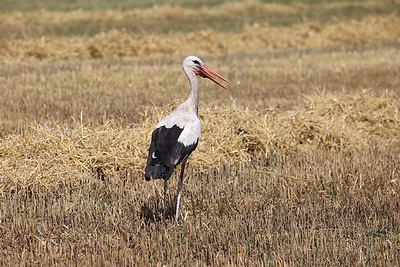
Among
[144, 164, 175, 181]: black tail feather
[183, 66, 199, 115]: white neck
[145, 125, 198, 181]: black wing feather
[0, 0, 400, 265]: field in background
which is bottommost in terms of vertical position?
[0, 0, 400, 265]: field in background

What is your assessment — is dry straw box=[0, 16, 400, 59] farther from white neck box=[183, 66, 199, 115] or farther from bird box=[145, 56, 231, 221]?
bird box=[145, 56, 231, 221]

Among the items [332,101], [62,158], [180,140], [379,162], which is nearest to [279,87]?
[332,101]

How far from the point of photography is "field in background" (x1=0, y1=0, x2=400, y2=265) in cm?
583

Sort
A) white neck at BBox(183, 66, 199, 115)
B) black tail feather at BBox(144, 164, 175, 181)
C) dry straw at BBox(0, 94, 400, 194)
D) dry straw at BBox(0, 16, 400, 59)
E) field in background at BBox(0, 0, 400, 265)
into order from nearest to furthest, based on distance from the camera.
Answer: field in background at BBox(0, 0, 400, 265) → black tail feather at BBox(144, 164, 175, 181) → white neck at BBox(183, 66, 199, 115) → dry straw at BBox(0, 94, 400, 194) → dry straw at BBox(0, 16, 400, 59)

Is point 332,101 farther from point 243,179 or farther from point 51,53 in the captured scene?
point 51,53

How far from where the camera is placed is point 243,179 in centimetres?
804

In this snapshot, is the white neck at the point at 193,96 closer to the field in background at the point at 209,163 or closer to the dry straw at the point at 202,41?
the field in background at the point at 209,163

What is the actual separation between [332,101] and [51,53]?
Result: 1072 cm

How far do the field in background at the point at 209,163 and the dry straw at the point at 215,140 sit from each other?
0.03 meters

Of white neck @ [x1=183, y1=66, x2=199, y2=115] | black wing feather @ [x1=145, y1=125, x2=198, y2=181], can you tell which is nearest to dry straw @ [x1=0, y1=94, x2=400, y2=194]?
white neck @ [x1=183, y1=66, x2=199, y2=115]

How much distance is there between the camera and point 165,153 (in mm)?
6230

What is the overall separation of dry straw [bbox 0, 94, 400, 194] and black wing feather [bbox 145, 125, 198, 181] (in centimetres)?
186

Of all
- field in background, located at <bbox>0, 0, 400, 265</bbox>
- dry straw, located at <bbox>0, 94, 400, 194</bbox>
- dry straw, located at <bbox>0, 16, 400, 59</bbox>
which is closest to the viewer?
field in background, located at <bbox>0, 0, 400, 265</bbox>

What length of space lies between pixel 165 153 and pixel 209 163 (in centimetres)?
246
